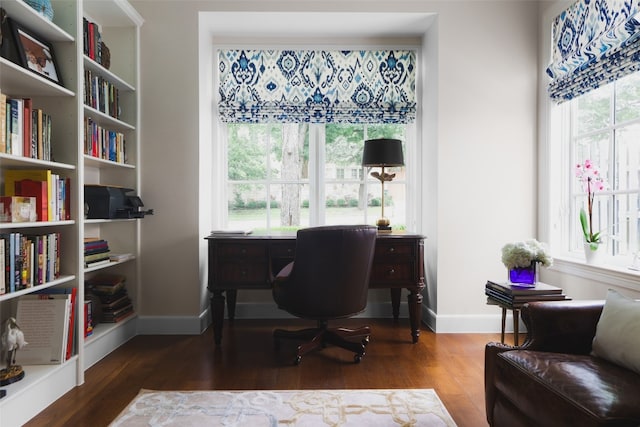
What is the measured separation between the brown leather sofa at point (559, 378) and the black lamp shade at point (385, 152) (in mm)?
1596

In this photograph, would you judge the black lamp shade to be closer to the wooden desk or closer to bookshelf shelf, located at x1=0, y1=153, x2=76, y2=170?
the wooden desk

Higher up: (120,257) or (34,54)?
(34,54)

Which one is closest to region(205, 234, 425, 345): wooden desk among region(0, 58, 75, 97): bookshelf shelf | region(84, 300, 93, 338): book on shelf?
region(84, 300, 93, 338): book on shelf

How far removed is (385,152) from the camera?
3.09m

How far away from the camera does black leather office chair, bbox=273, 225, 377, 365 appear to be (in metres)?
2.37

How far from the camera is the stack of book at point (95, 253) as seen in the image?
2539 millimetres

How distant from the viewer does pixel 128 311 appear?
3.04 m

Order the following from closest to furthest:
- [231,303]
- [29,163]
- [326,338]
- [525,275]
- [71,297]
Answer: [29,163]
[71,297]
[525,275]
[326,338]
[231,303]

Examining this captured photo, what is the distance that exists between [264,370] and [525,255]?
1.71 metres

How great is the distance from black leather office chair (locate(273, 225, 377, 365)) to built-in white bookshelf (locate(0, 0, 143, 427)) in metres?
1.20

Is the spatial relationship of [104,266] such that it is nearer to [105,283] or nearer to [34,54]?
[105,283]

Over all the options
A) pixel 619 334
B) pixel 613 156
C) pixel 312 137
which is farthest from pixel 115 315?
pixel 613 156

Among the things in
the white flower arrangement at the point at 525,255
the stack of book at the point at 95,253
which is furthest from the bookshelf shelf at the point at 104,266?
the white flower arrangement at the point at 525,255

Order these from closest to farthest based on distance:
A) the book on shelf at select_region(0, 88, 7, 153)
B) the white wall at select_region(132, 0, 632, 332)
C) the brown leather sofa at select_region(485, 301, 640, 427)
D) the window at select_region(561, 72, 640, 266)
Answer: the brown leather sofa at select_region(485, 301, 640, 427) → the book on shelf at select_region(0, 88, 7, 153) → the window at select_region(561, 72, 640, 266) → the white wall at select_region(132, 0, 632, 332)
